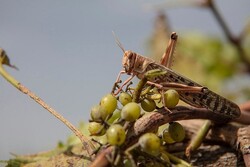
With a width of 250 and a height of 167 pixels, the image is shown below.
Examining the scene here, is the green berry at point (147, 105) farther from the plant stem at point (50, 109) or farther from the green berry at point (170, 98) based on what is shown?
the plant stem at point (50, 109)

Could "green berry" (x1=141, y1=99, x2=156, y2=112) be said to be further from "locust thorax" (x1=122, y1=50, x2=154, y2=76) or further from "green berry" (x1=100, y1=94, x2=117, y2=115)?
"locust thorax" (x1=122, y1=50, x2=154, y2=76)

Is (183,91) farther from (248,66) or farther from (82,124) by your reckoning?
(248,66)

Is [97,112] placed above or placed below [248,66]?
below

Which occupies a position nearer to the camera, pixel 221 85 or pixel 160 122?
pixel 160 122

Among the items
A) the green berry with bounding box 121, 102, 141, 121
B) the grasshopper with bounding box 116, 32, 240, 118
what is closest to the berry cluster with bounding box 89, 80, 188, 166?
the green berry with bounding box 121, 102, 141, 121

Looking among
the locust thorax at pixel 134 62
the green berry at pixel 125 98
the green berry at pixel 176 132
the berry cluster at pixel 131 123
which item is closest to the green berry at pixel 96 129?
the berry cluster at pixel 131 123

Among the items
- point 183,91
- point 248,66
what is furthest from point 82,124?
point 248,66

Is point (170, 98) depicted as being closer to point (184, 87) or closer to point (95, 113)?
point (95, 113)

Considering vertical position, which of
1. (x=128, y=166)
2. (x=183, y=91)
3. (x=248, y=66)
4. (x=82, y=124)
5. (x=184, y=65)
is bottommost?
(x=128, y=166)
